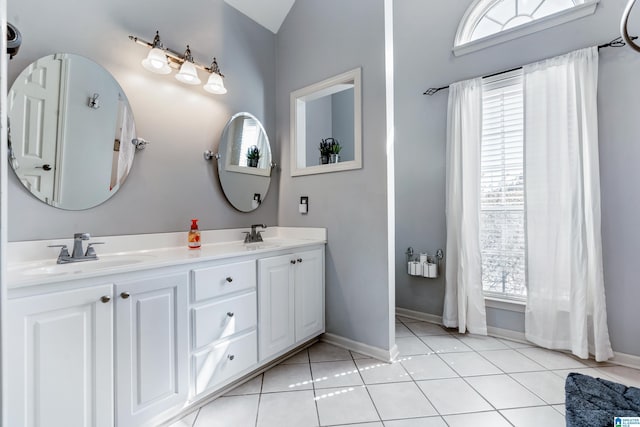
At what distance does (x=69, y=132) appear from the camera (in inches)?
59.3

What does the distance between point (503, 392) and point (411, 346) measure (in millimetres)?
706

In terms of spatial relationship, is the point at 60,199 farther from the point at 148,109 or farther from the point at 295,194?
the point at 295,194

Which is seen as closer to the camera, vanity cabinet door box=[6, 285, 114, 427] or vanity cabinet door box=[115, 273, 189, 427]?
vanity cabinet door box=[6, 285, 114, 427]

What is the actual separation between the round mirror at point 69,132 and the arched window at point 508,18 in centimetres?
286

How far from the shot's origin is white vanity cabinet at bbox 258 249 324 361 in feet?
6.06

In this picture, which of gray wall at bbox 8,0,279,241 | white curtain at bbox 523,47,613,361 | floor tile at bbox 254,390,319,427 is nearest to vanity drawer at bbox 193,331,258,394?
floor tile at bbox 254,390,319,427

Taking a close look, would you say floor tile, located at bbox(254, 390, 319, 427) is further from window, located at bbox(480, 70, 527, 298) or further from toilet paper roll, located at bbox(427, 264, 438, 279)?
window, located at bbox(480, 70, 527, 298)

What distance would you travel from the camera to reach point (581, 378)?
125cm

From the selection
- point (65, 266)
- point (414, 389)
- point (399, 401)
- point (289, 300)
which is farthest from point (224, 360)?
point (414, 389)

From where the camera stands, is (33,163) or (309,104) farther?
(309,104)

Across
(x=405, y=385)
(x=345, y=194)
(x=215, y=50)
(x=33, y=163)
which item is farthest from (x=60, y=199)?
(x=405, y=385)

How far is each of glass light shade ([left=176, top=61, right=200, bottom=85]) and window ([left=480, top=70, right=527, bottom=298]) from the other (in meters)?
2.39

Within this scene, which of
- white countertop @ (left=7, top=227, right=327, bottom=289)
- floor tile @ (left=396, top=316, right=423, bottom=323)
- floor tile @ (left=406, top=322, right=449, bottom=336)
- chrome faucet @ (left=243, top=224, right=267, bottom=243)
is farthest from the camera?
floor tile @ (left=396, top=316, right=423, bottom=323)

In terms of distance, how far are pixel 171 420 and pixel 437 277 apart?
2.39 m
